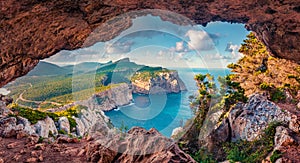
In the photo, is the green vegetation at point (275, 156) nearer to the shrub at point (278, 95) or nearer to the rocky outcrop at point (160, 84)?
the rocky outcrop at point (160, 84)

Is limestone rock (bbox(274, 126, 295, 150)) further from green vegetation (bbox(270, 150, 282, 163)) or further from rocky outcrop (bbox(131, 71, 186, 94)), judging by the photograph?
rocky outcrop (bbox(131, 71, 186, 94))

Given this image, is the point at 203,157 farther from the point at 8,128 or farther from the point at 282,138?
the point at 8,128

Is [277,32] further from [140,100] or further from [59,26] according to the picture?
[59,26]

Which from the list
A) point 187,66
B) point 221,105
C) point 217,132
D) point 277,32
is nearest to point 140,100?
point 187,66

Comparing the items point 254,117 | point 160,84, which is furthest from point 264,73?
point 160,84

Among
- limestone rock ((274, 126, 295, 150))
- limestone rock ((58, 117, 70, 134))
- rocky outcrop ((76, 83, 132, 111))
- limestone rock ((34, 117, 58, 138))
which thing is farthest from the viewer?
limestone rock ((58, 117, 70, 134))

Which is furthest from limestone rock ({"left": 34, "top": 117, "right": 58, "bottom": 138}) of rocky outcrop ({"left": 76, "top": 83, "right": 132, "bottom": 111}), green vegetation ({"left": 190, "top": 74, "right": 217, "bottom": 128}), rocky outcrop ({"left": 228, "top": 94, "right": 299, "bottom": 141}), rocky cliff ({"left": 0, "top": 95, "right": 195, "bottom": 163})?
rocky outcrop ({"left": 228, "top": 94, "right": 299, "bottom": 141})
